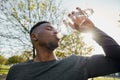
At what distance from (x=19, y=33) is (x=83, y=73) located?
2063 centimetres

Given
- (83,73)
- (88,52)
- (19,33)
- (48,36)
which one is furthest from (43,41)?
(88,52)

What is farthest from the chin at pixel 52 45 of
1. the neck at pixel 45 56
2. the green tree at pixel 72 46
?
the green tree at pixel 72 46

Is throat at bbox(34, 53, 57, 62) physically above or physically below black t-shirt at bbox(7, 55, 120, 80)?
above

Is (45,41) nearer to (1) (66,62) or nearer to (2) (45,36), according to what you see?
(2) (45,36)

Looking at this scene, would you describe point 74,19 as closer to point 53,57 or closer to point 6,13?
point 53,57

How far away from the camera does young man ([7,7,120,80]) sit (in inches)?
120

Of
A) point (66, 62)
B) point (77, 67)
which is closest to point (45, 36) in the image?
point (66, 62)

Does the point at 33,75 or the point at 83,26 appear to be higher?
the point at 83,26

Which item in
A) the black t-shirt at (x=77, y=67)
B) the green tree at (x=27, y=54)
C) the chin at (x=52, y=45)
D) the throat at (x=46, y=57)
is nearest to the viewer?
Result: the black t-shirt at (x=77, y=67)

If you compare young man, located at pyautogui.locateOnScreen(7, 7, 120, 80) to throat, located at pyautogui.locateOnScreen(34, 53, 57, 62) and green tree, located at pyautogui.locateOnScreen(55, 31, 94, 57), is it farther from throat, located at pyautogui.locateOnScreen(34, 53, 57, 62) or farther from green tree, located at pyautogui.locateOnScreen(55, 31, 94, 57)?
green tree, located at pyautogui.locateOnScreen(55, 31, 94, 57)

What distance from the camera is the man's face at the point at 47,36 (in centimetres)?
348

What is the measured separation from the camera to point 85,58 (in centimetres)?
324

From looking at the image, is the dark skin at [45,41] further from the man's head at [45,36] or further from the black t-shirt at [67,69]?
the black t-shirt at [67,69]

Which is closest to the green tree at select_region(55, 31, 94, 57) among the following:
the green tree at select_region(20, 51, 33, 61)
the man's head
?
the green tree at select_region(20, 51, 33, 61)
